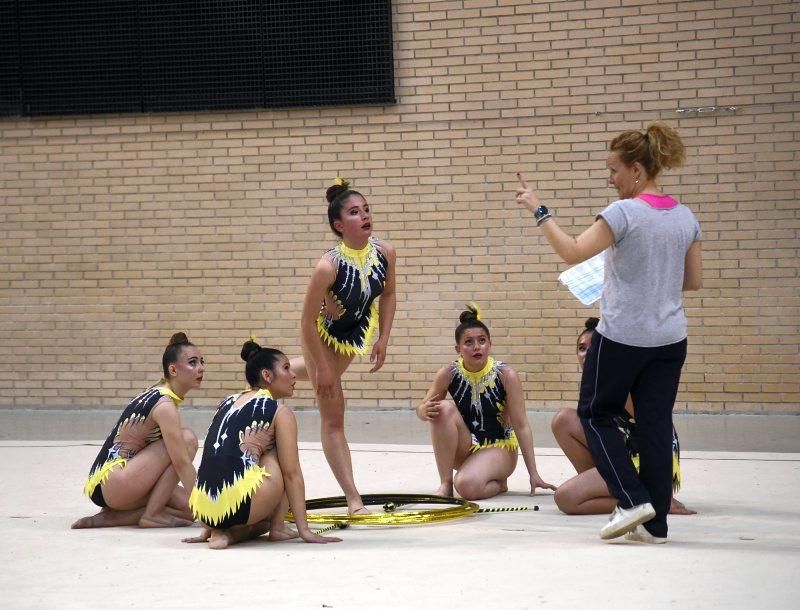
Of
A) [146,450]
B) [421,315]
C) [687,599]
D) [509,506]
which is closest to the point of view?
[687,599]

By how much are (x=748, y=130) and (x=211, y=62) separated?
514 cm

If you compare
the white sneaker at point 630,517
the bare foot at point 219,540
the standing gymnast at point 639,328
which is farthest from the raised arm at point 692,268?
the bare foot at point 219,540

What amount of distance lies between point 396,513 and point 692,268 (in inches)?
77.0

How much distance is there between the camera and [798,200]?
9906mm

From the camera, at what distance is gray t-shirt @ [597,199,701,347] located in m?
4.66

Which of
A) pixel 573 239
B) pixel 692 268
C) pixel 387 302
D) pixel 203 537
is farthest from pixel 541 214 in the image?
pixel 203 537

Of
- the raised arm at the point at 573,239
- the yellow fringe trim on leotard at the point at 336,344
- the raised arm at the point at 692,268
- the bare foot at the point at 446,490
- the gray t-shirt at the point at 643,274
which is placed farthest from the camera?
the bare foot at the point at 446,490

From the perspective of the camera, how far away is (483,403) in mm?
6516

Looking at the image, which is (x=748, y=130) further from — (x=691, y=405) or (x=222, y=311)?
(x=222, y=311)

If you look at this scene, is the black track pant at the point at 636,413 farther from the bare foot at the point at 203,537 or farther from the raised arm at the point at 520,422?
the bare foot at the point at 203,537

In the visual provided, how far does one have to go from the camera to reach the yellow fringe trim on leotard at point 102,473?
5551 mm

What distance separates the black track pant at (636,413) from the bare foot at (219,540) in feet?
5.52

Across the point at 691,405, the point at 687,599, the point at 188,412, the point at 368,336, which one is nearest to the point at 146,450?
the point at 368,336

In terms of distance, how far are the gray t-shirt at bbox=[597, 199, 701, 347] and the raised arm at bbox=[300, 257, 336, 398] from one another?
1603 millimetres
